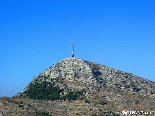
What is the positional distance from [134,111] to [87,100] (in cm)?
1254

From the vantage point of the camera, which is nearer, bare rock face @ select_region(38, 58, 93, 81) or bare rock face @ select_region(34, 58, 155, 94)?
bare rock face @ select_region(34, 58, 155, 94)

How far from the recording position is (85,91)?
10025cm

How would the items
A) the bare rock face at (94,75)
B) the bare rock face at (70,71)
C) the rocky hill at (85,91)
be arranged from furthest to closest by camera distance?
the bare rock face at (70,71) < the bare rock face at (94,75) < the rocky hill at (85,91)

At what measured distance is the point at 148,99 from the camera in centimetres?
10525

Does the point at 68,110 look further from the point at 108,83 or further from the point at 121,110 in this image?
the point at 108,83

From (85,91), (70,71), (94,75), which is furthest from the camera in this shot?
(94,75)

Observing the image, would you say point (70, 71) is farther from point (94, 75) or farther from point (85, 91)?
point (85, 91)

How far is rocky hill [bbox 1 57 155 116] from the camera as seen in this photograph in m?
89.8

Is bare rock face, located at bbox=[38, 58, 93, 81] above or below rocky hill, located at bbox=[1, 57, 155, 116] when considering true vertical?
above

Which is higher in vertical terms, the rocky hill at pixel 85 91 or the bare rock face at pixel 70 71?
the bare rock face at pixel 70 71

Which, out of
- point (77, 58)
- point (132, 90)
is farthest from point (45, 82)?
point (132, 90)

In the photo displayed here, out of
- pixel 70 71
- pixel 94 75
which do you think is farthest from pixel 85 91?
pixel 70 71

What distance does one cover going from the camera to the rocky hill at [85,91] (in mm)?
89800

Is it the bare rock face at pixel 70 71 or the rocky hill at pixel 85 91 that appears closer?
the rocky hill at pixel 85 91
